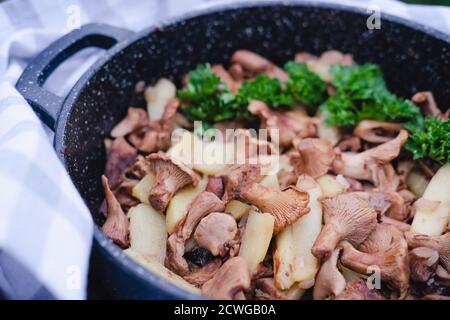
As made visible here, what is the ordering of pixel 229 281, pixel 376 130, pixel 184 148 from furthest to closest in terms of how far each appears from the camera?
pixel 376 130 < pixel 184 148 < pixel 229 281

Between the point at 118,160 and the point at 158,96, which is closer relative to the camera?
the point at 118,160

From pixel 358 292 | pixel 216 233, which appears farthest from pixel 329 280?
pixel 216 233

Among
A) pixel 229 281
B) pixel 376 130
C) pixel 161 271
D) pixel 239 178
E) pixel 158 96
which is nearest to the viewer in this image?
pixel 229 281

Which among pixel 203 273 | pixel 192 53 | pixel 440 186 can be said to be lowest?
pixel 203 273

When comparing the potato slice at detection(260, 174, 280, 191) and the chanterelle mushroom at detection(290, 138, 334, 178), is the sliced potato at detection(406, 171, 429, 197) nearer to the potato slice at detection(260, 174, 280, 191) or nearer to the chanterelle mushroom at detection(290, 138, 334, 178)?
the chanterelle mushroom at detection(290, 138, 334, 178)

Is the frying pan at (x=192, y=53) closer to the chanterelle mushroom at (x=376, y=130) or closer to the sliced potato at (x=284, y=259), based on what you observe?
the chanterelle mushroom at (x=376, y=130)

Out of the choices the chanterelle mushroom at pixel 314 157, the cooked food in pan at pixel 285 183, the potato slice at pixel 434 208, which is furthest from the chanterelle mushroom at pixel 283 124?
the potato slice at pixel 434 208

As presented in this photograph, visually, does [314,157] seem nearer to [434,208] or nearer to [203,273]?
[434,208]

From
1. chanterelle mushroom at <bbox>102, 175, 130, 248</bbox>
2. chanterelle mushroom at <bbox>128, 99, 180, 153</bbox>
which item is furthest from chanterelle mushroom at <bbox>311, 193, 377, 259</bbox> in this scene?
chanterelle mushroom at <bbox>128, 99, 180, 153</bbox>
